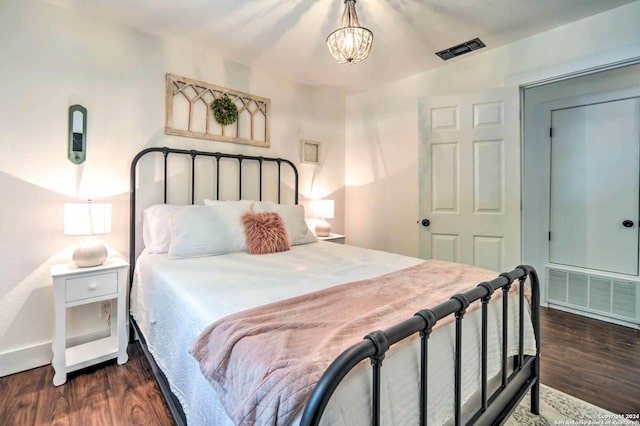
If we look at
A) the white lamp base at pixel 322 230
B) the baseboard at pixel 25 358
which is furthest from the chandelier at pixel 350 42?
the baseboard at pixel 25 358

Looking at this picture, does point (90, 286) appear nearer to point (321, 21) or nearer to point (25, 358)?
point (25, 358)

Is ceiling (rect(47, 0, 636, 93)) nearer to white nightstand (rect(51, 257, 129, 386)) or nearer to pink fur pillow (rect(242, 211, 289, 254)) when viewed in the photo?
pink fur pillow (rect(242, 211, 289, 254))

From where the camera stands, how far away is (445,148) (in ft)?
9.42

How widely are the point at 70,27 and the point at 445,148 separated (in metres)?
3.16

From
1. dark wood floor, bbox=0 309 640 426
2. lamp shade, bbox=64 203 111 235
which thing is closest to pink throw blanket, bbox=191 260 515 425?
dark wood floor, bbox=0 309 640 426

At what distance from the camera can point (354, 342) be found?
88 cm

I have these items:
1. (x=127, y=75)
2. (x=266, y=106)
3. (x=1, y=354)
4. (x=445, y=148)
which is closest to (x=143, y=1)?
(x=127, y=75)

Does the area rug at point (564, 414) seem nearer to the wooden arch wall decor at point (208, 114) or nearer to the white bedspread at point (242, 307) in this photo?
the white bedspread at point (242, 307)

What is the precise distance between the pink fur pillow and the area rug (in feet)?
5.73

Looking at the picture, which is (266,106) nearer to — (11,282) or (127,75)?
(127,75)

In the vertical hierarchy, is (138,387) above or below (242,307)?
below

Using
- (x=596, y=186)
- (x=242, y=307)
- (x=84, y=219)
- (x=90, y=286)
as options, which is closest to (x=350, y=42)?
(x=242, y=307)

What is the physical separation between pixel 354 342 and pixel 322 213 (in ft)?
8.34

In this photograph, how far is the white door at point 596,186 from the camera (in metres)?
2.75
